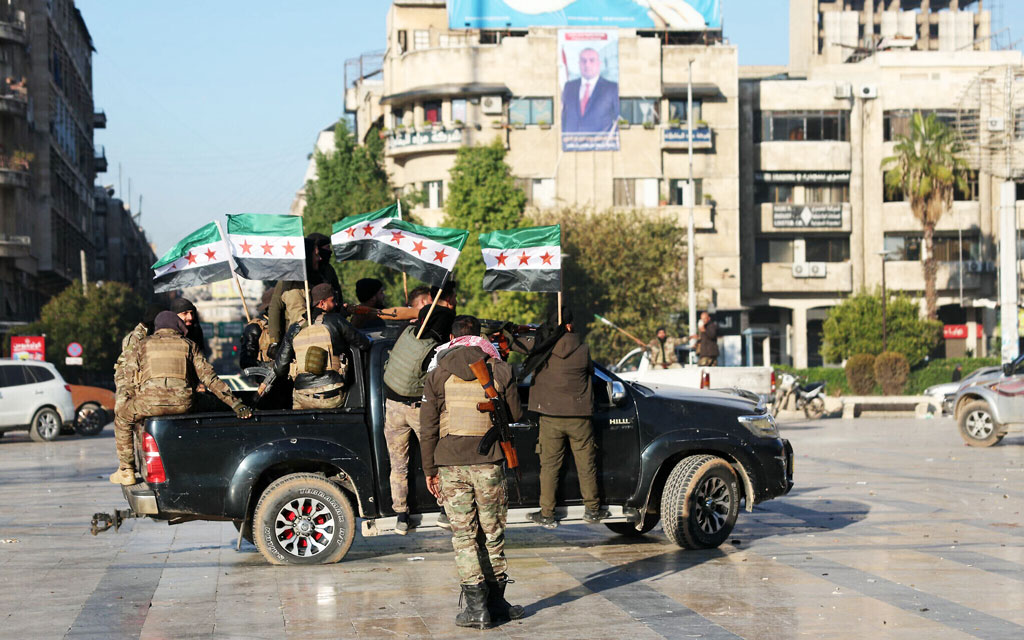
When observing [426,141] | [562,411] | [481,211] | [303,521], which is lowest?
[303,521]

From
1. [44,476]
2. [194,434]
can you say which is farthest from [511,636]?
[44,476]

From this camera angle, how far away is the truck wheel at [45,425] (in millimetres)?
29000

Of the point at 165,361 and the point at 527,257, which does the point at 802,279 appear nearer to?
the point at 527,257

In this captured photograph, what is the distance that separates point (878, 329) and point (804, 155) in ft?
43.0

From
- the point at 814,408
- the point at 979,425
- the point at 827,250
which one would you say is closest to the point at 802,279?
the point at 827,250

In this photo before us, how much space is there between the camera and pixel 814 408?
36.3 meters

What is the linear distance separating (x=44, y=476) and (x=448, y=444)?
13113mm

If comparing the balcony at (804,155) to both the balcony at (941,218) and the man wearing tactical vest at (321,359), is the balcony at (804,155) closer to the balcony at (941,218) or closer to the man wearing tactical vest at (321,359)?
the balcony at (941,218)

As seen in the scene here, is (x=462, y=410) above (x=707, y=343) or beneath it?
beneath

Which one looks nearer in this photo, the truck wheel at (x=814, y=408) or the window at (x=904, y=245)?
the truck wheel at (x=814, y=408)

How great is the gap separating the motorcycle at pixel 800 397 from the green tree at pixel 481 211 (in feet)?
67.3

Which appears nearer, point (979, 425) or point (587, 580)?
point (587, 580)

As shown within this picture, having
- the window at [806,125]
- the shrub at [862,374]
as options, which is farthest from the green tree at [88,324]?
the window at [806,125]

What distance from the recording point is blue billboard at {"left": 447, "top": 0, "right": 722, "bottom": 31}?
67062 mm
